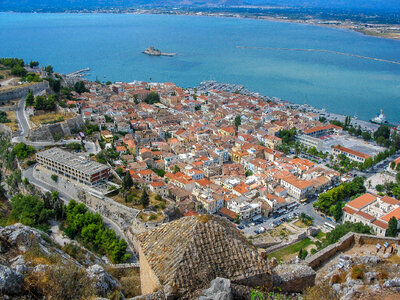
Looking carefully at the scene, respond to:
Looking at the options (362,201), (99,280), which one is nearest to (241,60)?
(362,201)

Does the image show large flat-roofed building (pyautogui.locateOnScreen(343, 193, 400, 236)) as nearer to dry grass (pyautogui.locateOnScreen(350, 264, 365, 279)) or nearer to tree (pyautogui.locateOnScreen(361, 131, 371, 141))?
dry grass (pyautogui.locateOnScreen(350, 264, 365, 279))

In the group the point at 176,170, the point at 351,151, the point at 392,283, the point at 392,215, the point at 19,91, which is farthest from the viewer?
the point at 351,151

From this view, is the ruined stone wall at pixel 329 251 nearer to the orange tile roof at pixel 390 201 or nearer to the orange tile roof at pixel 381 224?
the orange tile roof at pixel 381 224

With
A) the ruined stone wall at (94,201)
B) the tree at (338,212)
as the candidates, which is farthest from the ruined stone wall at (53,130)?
the tree at (338,212)

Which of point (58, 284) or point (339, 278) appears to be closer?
point (58, 284)

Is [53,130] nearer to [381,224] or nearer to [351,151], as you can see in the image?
[381,224]

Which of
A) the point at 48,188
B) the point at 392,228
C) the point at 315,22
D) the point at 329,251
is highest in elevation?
the point at 315,22

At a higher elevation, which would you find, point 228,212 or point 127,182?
point 127,182
